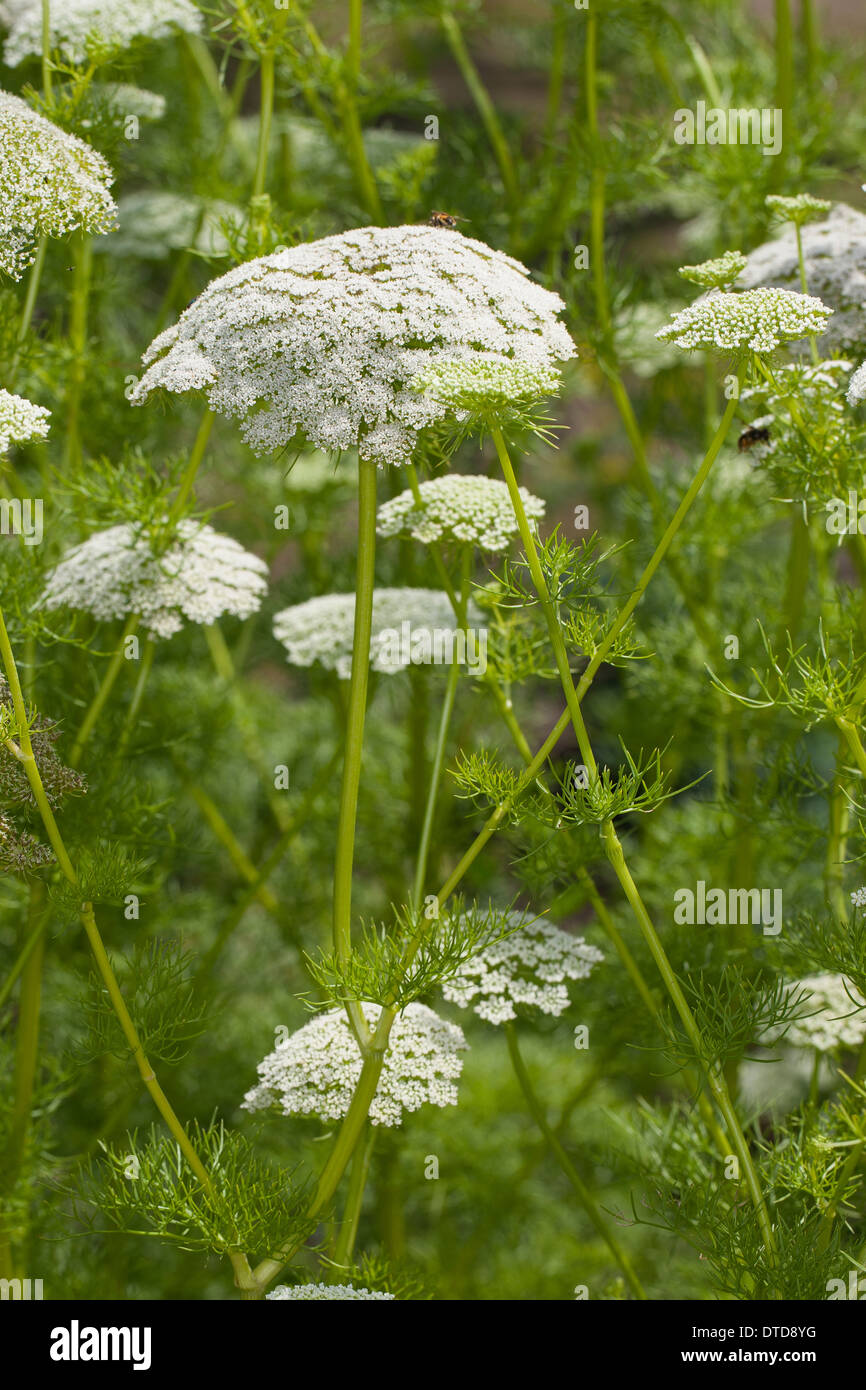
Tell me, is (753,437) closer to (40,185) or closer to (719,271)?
(719,271)

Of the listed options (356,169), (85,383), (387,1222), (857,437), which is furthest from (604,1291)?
(356,169)

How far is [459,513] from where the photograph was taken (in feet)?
8.47

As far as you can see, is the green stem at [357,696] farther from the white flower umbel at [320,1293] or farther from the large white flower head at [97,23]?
the large white flower head at [97,23]

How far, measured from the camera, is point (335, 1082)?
94.8 inches

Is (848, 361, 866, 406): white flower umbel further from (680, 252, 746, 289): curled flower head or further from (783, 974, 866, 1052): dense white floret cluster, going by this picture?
(783, 974, 866, 1052): dense white floret cluster

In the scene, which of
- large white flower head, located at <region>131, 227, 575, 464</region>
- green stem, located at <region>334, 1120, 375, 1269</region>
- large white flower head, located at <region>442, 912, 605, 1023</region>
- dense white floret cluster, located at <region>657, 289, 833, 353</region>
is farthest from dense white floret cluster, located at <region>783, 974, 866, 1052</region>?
large white flower head, located at <region>131, 227, 575, 464</region>

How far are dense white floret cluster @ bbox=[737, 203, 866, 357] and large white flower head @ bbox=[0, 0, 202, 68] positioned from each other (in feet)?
5.09

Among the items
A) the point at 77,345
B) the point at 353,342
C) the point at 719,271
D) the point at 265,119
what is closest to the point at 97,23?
the point at 265,119

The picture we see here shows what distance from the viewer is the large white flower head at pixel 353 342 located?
217 cm

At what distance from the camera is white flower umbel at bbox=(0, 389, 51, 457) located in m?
2.08

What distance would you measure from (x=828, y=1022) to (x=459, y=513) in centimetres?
139

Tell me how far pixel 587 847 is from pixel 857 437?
3.60 feet

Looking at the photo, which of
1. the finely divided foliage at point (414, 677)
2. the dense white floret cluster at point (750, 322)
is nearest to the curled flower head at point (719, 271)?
the finely divided foliage at point (414, 677)

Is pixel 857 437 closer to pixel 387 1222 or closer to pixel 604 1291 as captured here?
pixel 604 1291
